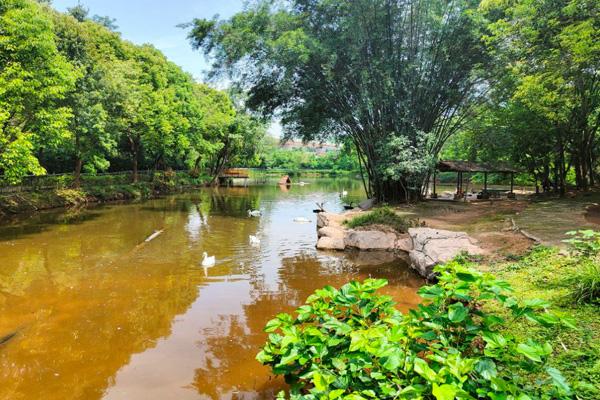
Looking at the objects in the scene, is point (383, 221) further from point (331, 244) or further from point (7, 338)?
point (7, 338)

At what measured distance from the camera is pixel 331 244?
13164 mm

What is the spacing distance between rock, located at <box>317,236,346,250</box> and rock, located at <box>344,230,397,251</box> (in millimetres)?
240

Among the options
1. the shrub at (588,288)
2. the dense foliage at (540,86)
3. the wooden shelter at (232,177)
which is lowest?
the shrub at (588,288)

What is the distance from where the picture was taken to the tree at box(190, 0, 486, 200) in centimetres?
1708

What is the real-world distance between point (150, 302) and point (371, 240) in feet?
24.3

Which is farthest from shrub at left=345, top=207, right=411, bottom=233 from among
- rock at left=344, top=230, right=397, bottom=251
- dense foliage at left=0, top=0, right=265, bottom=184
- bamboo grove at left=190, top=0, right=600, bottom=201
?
dense foliage at left=0, top=0, right=265, bottom=184

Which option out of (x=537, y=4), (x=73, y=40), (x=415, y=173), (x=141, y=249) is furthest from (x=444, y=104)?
(x=73, y=40)

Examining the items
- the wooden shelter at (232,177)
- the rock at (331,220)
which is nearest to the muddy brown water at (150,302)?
the rock at (331,220)

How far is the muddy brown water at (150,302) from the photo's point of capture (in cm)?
517

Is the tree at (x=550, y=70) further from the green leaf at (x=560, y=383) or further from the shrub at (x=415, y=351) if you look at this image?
the green leaf at (x=560, y=383)

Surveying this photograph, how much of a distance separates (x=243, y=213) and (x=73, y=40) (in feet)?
46.5

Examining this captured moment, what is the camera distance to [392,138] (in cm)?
1812

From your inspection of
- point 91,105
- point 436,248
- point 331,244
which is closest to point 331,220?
point 331,244

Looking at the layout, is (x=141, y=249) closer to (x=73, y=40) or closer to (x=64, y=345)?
(x=64, y=345)
